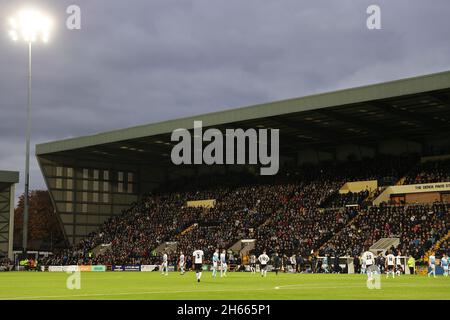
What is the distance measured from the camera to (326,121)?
2349 inches

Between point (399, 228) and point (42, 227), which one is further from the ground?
point (42, 227)

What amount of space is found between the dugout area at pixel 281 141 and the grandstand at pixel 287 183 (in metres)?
0.10

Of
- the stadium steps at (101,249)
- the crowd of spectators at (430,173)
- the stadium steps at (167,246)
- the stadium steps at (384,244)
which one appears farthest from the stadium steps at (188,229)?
the stadium steps at (384,244)

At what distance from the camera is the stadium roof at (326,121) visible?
4953 centimetres

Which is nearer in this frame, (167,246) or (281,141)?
(167,246)

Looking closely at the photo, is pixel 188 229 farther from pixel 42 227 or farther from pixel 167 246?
pixel 42 227

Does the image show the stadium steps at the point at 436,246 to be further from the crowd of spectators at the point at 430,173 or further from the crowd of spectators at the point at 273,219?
the crowd of spectators at the point at 430,173

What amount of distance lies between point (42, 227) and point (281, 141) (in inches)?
2087

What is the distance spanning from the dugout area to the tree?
2960 centimetres

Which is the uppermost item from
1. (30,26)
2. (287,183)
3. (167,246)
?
(30,26)

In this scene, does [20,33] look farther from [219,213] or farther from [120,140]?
[219,213]

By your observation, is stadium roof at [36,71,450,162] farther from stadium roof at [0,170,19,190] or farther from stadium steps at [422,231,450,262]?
stadium steps at [422,231,450,262]

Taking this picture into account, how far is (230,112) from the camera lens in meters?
58.8

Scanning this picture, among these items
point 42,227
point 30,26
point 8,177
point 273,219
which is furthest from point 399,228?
point 42,227
